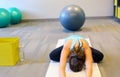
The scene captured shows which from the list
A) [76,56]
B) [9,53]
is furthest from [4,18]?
[76,56]

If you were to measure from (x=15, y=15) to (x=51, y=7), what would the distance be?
1466 millimetres

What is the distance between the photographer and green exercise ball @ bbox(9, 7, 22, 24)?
289 inches

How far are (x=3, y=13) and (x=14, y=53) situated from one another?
3.87 m

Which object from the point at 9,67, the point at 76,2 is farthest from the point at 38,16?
the point at 9,67

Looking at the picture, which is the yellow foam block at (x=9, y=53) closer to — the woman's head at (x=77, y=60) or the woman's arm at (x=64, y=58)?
the woman's arm at (x=64, y=58)

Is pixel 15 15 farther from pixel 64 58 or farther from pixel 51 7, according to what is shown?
pixel 64 58

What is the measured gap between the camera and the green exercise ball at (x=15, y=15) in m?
7.35

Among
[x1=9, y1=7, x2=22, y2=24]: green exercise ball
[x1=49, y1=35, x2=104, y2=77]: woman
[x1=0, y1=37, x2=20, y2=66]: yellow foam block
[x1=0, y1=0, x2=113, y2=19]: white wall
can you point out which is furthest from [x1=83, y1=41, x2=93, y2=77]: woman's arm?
[x1=0, y1=0, x2=113, y2=19]: white wall

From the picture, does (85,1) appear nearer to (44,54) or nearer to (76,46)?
(44,54)

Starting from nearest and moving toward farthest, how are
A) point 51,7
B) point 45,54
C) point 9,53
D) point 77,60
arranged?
point 77,60
point 9,53
point 45,54
point 51,7

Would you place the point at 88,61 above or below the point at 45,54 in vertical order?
above

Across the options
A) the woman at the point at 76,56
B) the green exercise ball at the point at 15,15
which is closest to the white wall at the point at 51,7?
the green exercise ball at the point at 15,15

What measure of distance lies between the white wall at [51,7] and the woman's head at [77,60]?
543 cm

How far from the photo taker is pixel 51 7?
805 centimetres
